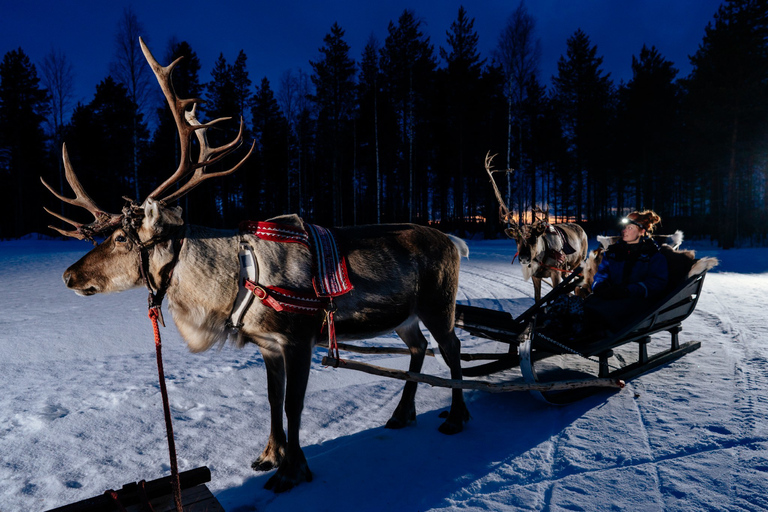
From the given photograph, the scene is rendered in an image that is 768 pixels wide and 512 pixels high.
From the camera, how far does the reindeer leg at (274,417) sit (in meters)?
2.96

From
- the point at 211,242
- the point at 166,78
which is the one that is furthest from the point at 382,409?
the point at 166,78

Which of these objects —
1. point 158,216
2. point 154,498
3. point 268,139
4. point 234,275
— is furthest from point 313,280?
point 268,139

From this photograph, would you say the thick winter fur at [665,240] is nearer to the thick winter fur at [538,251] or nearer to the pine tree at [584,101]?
the thick winter fur at [538,251]

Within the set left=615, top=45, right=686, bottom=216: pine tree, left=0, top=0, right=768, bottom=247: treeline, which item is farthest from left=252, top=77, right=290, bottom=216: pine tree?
left=615, top=45, right=686, bottom=216: pine tree

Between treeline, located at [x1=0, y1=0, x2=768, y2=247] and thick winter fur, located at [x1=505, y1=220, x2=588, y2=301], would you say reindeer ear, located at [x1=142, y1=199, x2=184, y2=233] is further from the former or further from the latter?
treeline, located at [x1=0, y1=0, x2=768, y2=247]

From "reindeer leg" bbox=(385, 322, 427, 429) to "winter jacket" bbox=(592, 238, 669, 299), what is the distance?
8.41ft

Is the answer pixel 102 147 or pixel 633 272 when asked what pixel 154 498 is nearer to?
pixel 633 272

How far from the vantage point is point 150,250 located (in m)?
2.61

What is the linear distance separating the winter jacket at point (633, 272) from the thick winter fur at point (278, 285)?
2739 millimetres

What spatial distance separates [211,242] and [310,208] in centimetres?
4511

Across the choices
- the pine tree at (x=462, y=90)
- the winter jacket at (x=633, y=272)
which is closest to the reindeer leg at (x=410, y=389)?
the winter jacket at (x=633, y=272)

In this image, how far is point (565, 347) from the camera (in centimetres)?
388

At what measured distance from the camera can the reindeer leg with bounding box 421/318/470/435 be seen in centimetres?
351

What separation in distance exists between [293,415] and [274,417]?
362 millimetres
